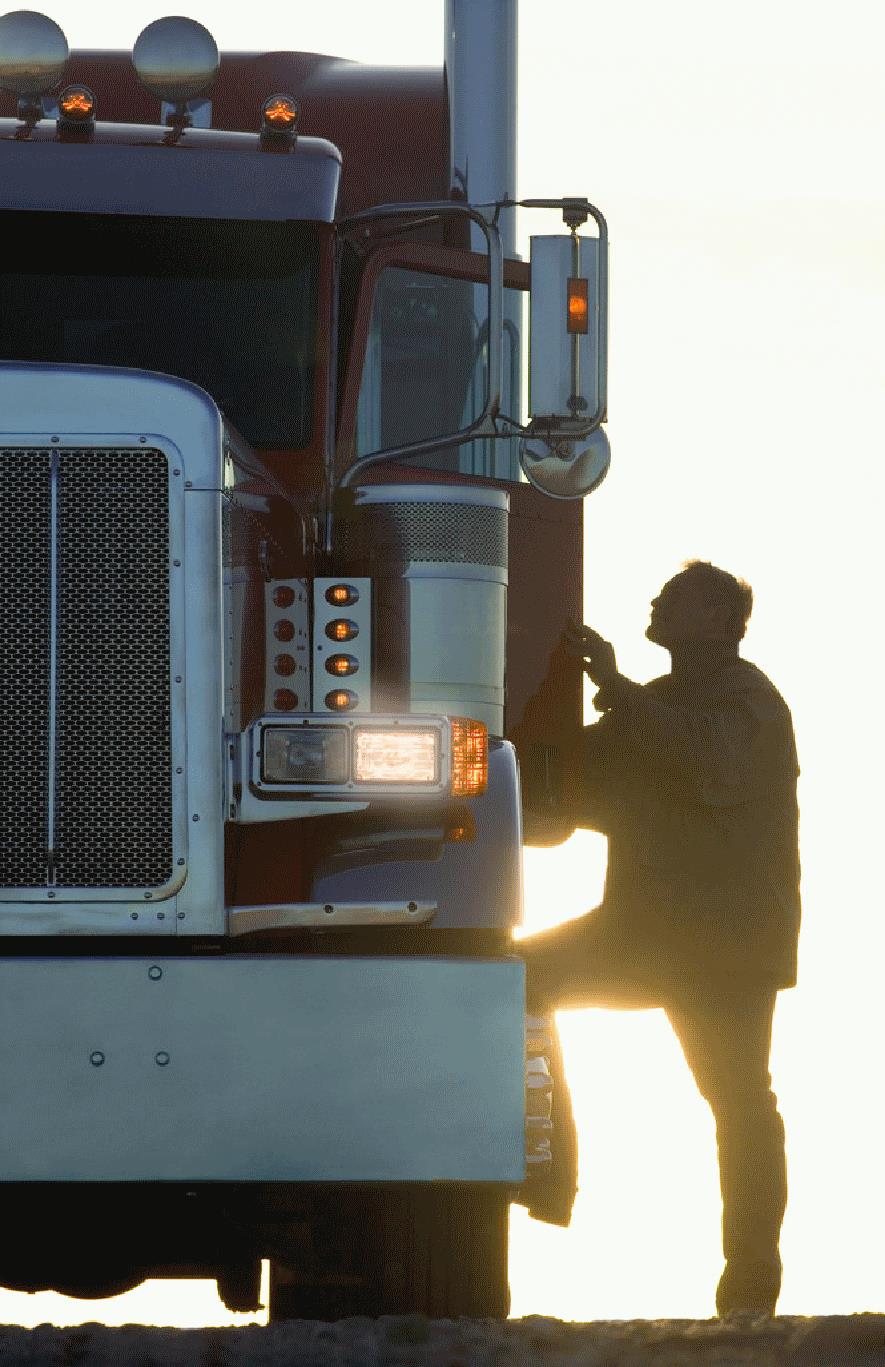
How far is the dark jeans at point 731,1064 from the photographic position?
6.78m

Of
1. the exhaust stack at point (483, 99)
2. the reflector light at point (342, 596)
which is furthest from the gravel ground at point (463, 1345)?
the exhaust stack at point (483, 99)

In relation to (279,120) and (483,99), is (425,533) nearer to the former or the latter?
(279,120)

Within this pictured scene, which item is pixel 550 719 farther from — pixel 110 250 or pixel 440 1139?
pixel 440 1139

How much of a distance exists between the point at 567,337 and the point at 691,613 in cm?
99

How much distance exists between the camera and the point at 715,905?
6805 mm

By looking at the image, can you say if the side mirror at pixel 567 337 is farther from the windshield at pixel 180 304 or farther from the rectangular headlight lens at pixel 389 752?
the rectangular headlight lens at pixel 389 752

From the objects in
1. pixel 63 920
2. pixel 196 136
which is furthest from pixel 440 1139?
pixel 196 136

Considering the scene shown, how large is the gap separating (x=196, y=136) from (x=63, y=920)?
103 inches

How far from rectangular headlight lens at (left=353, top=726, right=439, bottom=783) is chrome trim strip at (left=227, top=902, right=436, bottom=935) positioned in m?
0.27

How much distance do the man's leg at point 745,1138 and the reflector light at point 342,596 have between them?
151 cm

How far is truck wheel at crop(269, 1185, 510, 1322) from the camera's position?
5.53 meters

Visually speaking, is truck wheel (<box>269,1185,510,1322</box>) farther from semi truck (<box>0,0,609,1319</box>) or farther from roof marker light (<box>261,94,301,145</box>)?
roof marker light (<box>261,94,301,145</box>)

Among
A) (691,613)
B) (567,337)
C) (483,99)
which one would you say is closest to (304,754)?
(567,337)

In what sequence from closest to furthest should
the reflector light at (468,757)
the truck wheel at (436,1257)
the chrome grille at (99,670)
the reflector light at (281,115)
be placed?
the chrome grille at (99,670), the reflector light at (468,757), the truck wheel at (436,1257), the reflector light at (281,115)
